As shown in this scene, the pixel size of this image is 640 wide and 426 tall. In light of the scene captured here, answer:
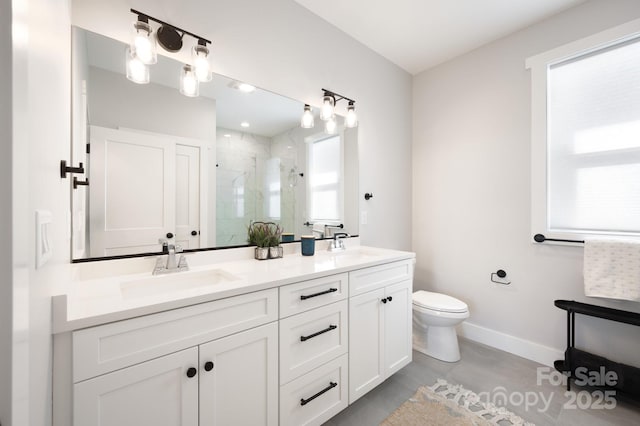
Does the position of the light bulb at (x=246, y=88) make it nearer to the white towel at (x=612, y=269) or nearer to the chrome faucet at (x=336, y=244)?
the chrome faucet at (x=336, y=244)

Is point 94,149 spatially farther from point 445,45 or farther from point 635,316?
point 635,316

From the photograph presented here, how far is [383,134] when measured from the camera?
8.26 ft

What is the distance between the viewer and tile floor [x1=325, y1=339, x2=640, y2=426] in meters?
1.48

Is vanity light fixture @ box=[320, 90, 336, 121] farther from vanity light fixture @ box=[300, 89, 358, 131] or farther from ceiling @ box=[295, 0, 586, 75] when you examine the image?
ceiling @ box=[295, 0, 586, 75]

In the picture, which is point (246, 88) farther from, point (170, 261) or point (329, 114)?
point (170, 261)

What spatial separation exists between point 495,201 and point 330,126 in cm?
155

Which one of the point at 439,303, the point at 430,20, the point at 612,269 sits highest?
the point at 430,20

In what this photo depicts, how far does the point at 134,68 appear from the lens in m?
1.24

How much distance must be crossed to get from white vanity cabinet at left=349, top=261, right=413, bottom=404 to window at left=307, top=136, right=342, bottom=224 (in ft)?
2.14

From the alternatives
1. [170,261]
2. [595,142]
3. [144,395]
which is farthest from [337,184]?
[595,142]

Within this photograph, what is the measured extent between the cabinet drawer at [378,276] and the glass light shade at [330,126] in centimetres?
112

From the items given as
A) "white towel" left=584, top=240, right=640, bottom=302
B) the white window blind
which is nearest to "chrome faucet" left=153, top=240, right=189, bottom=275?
"white towel" left=584, top=240, right=640, bottom=302

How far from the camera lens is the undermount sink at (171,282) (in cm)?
112
